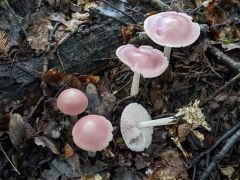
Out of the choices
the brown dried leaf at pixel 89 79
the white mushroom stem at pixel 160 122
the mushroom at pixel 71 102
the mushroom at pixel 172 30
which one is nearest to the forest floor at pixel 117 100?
the brown dried leaf at pixel 89 79

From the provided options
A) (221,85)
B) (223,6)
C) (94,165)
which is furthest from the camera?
(223,6)

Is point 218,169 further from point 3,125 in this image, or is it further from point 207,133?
point 3,125

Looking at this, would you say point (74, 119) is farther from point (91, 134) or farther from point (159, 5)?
point (159, 5)

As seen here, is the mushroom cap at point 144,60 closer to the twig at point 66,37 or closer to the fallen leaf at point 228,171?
the twig at point 66,37

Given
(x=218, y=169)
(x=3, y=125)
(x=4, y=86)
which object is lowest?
(x=218, y=169)

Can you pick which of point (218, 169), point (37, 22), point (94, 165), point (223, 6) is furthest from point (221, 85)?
point (37, 22)

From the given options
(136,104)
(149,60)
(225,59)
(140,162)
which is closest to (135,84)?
(136,104)

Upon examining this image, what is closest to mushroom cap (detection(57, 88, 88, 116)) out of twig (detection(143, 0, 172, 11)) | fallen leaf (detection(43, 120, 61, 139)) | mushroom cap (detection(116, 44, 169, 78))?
fallen leaf (detection(43, 120, 61, 139))
